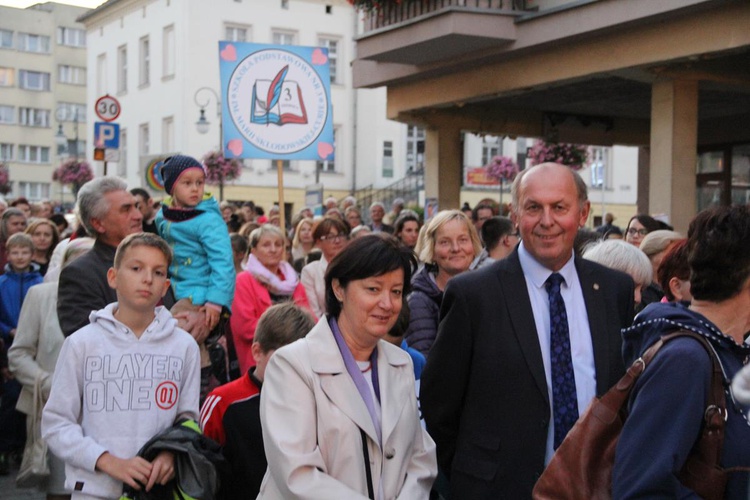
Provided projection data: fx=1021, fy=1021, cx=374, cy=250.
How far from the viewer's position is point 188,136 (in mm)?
42656

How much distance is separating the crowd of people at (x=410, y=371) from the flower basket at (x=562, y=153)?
15.5 m

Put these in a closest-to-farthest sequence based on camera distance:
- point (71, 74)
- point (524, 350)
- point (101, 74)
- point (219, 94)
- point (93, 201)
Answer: point (524, 350), point (93, 201), point (219, 94), point (101, 74), point (71, 74)

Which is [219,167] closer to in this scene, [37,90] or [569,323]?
[569,323]

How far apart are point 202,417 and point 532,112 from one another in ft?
49.1

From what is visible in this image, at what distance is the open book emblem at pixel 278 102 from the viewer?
10086 millimetres

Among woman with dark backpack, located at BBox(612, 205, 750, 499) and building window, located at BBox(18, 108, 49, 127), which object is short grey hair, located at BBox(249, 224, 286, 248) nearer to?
woman with dark backpack, located at BBox(612, 205, 750, 499)

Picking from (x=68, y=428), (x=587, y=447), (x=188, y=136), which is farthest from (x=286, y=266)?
(x=188, y=136)

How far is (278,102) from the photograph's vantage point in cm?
1017

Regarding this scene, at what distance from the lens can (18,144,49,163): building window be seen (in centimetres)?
7644

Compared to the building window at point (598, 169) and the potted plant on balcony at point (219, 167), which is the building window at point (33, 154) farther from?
the potted plant on balcony at point (219, 167)

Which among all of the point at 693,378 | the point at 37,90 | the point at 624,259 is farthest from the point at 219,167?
the point at 37,90

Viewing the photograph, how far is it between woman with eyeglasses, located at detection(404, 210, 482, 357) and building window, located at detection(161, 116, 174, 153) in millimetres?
38656

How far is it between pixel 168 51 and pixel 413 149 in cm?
1200

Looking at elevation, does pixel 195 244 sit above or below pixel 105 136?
below
